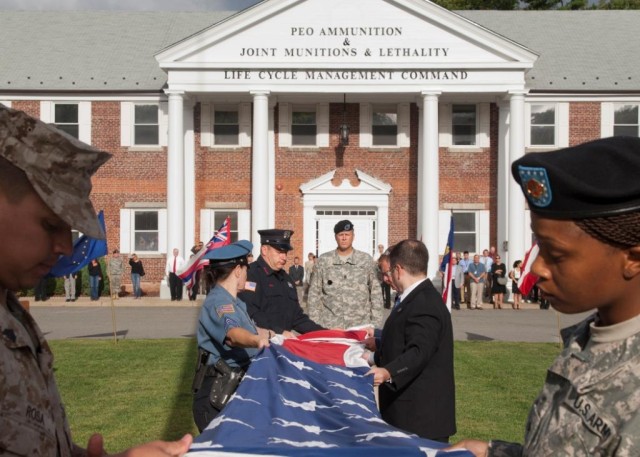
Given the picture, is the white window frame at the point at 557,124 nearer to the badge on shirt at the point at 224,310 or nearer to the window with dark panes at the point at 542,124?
the window with dark panes at the point at 542,124

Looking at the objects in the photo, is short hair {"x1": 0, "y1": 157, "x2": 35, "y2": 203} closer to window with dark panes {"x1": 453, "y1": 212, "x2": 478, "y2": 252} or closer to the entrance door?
the entrance door

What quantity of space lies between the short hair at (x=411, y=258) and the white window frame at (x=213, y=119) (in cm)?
2998

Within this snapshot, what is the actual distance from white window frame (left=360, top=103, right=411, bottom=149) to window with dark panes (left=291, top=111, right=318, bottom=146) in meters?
1.84

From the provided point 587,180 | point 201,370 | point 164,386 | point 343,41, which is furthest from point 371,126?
point 587,180

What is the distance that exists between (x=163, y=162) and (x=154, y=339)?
1772 cm

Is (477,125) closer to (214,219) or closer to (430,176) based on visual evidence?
(430,176)

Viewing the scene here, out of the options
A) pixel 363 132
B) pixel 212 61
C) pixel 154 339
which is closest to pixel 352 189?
pixel 363 132

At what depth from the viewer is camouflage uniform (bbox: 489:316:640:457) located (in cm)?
243

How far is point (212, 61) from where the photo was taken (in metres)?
33.9

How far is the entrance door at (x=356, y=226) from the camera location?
35625mm

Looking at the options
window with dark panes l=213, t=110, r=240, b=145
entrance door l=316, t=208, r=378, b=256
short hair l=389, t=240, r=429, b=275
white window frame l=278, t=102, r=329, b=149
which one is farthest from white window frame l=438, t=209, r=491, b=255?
short hair l=389, t=240, r=429, b=275

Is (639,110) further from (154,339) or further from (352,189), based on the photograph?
(154,339)

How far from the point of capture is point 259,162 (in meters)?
34.1

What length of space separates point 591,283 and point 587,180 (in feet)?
0.92
